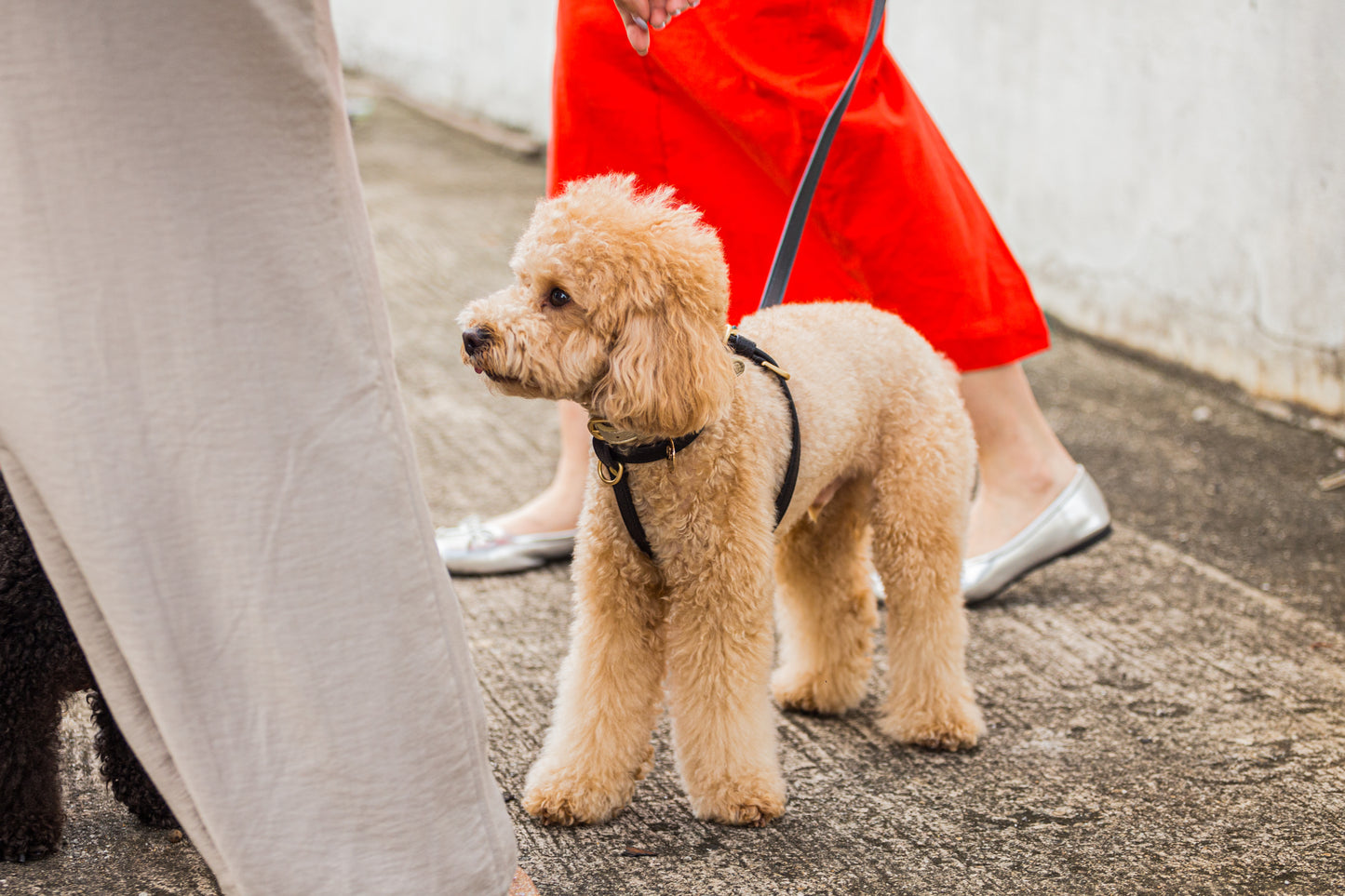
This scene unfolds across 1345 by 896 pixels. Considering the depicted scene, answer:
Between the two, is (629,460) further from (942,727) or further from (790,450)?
(942,727)

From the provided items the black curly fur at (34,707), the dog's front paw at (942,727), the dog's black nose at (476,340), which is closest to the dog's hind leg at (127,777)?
the black curly fur at (34,707)

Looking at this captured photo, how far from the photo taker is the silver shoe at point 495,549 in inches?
Result: 119

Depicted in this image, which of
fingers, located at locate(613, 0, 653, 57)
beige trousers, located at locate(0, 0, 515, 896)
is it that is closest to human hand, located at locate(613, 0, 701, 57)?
fingers, located at locate(613, 0, 653, 57)

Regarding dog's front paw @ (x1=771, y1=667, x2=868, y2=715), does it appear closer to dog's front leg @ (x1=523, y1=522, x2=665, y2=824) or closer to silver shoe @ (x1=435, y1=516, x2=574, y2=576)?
dog's front leg @ (x1=523, y1=522, x2=665, y2=824)

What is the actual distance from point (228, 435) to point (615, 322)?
2.29 feet

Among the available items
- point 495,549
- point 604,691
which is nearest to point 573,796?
point 604,691

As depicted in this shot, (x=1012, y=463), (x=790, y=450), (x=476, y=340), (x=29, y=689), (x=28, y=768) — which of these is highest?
(x=476, y=340)

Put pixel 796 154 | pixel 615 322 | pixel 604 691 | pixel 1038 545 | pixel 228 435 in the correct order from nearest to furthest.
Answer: pixel 228 435
pixel 615 322
pixel 604 691
pixel 796 154
pixel 1038 545

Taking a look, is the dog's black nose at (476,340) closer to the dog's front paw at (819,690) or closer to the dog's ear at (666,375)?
the dog's ear at (666,375)

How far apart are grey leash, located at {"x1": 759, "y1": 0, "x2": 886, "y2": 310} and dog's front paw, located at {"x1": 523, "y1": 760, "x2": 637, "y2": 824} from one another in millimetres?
974

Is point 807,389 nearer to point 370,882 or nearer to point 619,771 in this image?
point 619,771

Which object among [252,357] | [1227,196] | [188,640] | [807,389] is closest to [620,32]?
[807,389]

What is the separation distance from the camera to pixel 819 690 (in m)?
2.46

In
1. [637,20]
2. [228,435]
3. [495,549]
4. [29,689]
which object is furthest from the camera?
[495,549]
